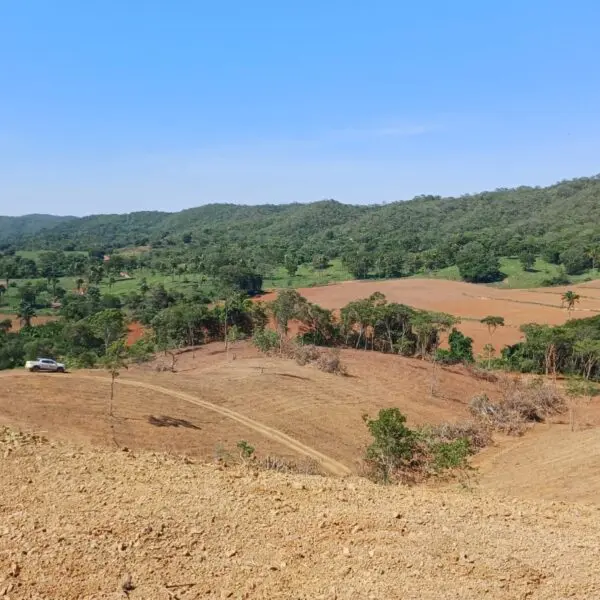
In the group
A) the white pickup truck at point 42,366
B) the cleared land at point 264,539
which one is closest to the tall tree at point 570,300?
the white pickup truck at point 42,366

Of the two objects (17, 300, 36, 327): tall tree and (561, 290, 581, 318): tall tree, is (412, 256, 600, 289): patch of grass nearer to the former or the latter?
(561, 290, 581, 318): tall tree

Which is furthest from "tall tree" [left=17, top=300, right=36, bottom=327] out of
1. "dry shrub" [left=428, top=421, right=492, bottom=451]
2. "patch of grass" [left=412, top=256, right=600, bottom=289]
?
"patch of grass" [left=412, top=256, right=600, bottom=289]

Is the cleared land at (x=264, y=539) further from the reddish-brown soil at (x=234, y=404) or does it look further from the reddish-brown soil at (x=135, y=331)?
the reddish-brown soil at (x=135, y=331)

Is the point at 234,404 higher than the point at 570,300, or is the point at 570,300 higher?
the point at 570,300

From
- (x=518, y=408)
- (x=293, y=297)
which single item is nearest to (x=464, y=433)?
(x=518, y=408)

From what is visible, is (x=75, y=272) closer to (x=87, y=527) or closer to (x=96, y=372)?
(x=96, y=372)

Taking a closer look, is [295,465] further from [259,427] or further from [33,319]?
[33,319]
